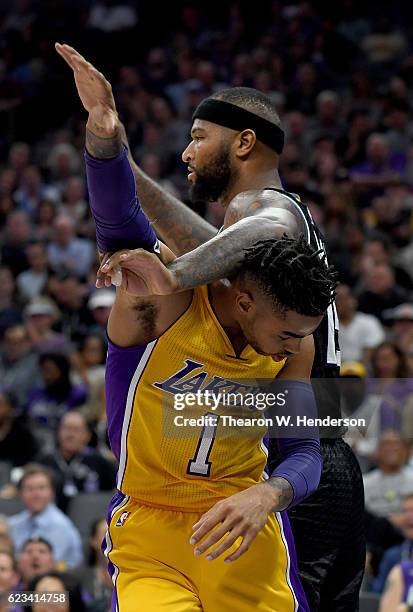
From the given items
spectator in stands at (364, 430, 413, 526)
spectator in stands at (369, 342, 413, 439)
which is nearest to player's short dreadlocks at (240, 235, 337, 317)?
spectator in stands at (369, 342, 413, 439)

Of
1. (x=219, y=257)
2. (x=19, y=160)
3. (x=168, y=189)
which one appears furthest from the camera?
(x=19, y=160)

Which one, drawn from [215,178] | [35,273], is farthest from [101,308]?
[215,178]

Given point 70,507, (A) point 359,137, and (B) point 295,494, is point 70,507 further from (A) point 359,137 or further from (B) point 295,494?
(A) point 359,137

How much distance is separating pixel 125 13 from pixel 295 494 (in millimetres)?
14367

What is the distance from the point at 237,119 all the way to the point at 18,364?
635 centimetres

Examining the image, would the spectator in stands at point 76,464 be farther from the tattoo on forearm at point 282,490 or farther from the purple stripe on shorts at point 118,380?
the tattoo on forearm at point 282,490

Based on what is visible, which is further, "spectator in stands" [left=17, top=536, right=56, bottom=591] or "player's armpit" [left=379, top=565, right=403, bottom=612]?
"spectator in stands" [left=17, top=536, right=56, bottom=591]

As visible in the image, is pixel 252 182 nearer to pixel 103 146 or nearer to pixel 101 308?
pixel 103 146

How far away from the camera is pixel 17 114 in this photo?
52.1 feet

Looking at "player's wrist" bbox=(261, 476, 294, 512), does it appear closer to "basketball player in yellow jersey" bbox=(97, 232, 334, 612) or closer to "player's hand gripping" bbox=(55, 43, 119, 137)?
"basketball player in yellow jersey" bbox=(97, 232, 334, 612)

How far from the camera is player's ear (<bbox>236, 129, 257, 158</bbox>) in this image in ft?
13.8

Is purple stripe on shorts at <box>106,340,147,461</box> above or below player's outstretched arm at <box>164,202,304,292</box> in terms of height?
below

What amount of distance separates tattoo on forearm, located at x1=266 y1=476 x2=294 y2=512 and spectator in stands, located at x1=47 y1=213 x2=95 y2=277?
28.9ft

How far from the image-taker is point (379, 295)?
33.5 ft
